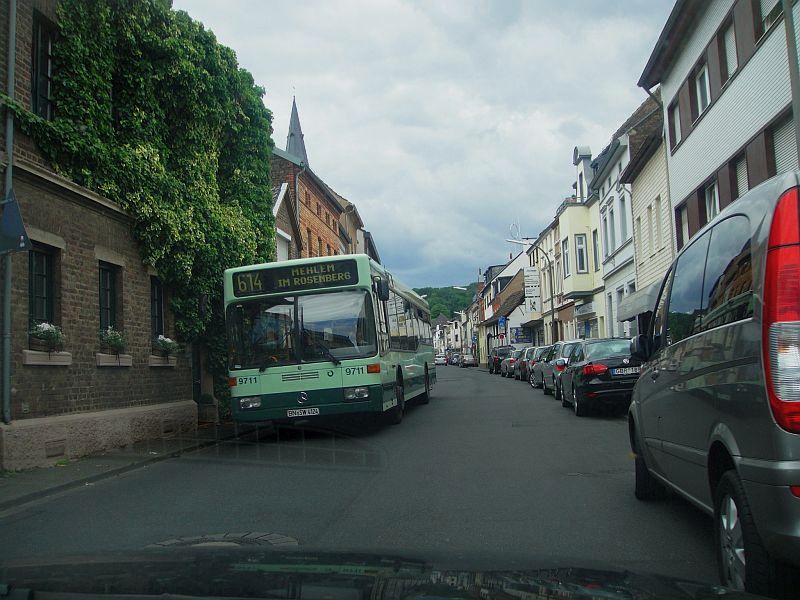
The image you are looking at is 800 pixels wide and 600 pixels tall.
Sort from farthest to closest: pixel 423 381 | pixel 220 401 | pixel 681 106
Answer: pixel 681 106 < pixel 423 381 < pixel 220 401

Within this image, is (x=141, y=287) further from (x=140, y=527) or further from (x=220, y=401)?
(x=140, y=527)

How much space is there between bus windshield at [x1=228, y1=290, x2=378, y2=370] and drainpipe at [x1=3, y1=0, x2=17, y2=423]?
143 inches

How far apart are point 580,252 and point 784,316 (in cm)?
4019

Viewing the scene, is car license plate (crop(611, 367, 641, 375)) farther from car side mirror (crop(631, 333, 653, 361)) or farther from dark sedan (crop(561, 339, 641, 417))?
car side mirror (crop(631, 333, 653, 361))

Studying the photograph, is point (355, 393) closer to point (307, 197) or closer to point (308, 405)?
point (308, 405)

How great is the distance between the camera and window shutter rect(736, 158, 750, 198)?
1798cm

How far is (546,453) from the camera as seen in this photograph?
1052 centimetres

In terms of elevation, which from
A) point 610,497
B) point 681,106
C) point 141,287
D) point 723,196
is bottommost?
point 610,497

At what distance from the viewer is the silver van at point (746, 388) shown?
348 centimetres

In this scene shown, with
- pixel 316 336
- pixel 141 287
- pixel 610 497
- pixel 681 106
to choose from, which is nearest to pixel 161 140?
pixel 141 287

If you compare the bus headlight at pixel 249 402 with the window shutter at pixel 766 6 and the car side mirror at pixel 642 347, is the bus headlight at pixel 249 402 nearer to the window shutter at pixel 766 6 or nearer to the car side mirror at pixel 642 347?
the car side mirror at pixel 642 347

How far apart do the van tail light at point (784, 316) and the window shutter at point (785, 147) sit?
510 inches

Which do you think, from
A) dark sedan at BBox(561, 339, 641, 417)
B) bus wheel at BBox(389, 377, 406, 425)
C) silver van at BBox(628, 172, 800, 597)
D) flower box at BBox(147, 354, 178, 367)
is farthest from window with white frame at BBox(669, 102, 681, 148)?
silver van at BBox(628, 172, 800, 597)

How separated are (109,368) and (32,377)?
230 centimetres
